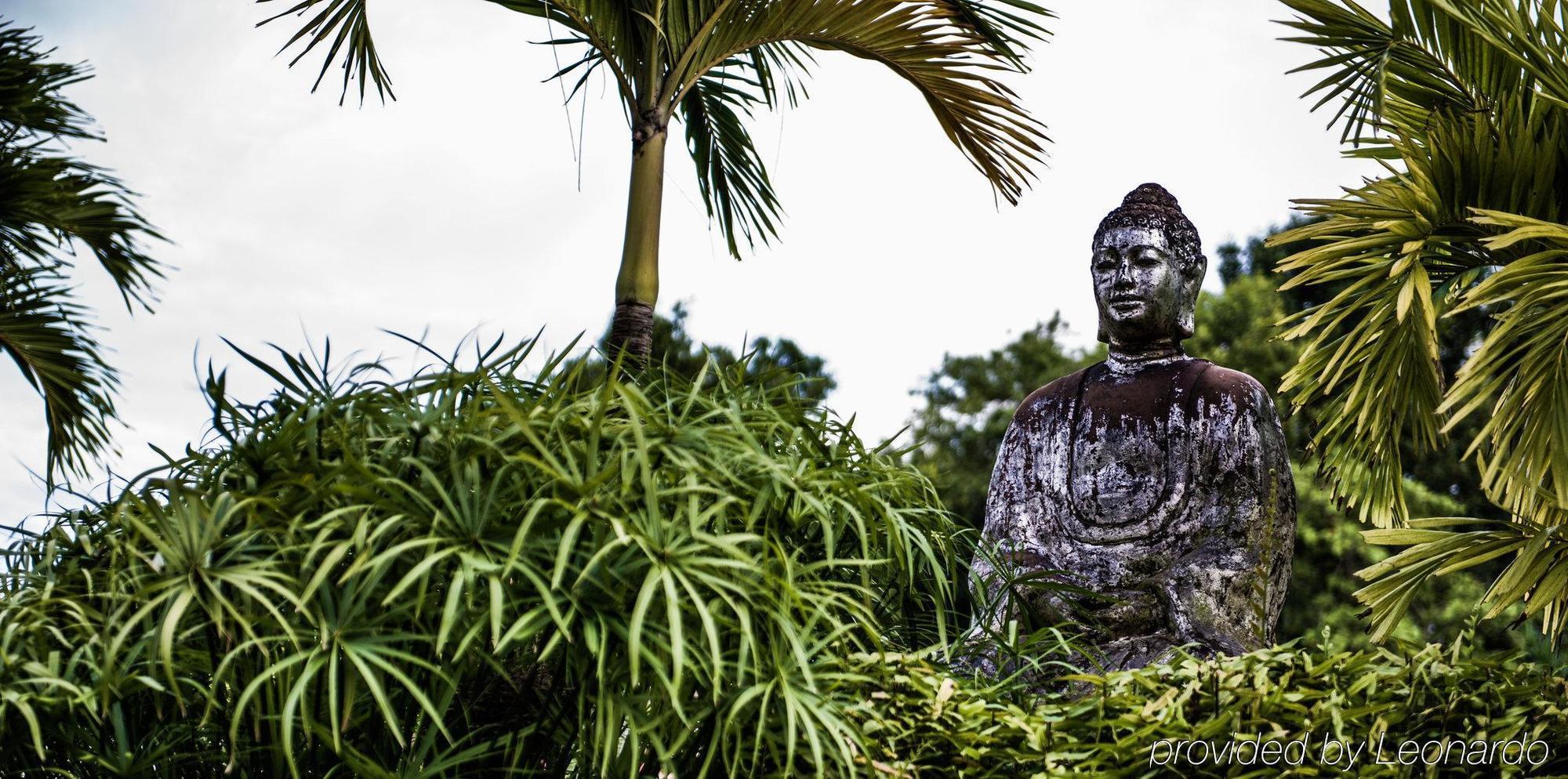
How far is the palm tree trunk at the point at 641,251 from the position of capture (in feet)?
16.3

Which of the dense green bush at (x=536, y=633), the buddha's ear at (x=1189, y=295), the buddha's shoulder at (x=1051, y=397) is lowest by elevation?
the dense green bush at (x=536, y=633)

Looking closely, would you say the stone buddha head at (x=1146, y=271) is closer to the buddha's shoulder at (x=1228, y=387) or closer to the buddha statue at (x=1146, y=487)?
the buddha statue at (x=1146, y=487)

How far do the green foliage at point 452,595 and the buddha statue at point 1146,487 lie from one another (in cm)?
98

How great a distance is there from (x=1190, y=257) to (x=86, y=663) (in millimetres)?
3311

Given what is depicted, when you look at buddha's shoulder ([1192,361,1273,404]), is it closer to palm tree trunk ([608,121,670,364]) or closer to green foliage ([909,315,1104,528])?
palm tree trunk ([608,121,670,364])

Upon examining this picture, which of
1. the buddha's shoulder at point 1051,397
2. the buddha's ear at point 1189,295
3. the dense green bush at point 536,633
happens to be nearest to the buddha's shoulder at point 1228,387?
the buddha's ear at point 1189,295

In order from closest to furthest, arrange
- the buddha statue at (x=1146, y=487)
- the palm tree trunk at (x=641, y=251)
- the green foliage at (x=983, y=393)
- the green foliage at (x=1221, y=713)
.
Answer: the green foliage at (x=1221, y=713)
the buddha statue at (x=1146, y=487)
the palm tree trunk at (x=641, y=251)
the green foliage at (x=983, y=393)

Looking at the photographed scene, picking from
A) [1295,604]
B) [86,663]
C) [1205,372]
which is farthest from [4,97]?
[1295,604]

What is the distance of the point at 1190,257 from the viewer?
4926 mm

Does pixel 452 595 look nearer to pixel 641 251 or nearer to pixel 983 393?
pixel 641 251

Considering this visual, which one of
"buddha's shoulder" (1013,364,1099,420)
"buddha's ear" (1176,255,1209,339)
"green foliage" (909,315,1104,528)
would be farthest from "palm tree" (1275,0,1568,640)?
"green foliage" (909,315,1104,528)

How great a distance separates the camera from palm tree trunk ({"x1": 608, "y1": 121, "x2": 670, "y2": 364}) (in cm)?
498

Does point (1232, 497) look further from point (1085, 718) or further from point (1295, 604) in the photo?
point (1295, 604)

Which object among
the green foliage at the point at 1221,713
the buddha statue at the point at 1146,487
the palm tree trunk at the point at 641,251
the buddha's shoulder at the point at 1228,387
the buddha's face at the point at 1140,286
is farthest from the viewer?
the palm tree trunk at the point at 641,251
